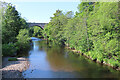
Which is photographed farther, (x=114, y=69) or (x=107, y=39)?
(x=107, y=39)

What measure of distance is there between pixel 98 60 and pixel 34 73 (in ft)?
31.3

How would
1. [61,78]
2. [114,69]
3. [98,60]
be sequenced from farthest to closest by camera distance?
[98,60] < [114,69] < [61,78]

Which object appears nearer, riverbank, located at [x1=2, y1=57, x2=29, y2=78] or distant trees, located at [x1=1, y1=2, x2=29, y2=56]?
riverbank, located at [x1=2, y1=57, x2=29, y2=78]

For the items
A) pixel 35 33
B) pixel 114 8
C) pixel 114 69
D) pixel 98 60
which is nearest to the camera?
pixel 114 69

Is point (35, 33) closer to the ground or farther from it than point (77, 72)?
farther from it

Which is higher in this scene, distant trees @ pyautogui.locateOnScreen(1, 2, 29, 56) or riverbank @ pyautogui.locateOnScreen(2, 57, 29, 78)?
distant trees @ pyautogui.locateOnScreen(1, 2, 29, 56)

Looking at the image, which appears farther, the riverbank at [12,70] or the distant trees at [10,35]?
the distant trees at [10,35]

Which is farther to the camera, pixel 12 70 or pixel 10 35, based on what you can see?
pixel 10 35

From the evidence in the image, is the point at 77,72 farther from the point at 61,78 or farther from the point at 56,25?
the point at 56,25

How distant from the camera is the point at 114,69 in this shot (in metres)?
14.1

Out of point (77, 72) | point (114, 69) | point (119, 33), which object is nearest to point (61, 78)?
point (77, 72)

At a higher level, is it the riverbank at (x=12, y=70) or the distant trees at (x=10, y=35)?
the distant trees at (x=10, y=35)

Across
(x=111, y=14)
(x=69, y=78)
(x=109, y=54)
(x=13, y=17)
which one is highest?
(x=13, y=17)

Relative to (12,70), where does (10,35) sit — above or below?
above
